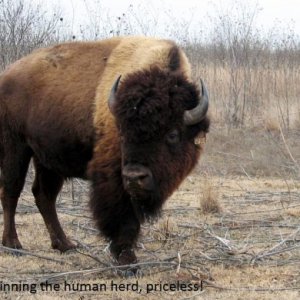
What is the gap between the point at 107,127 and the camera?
5727 millimetres

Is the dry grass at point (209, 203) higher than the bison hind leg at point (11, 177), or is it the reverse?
the bison hind leg at point (11, 177)

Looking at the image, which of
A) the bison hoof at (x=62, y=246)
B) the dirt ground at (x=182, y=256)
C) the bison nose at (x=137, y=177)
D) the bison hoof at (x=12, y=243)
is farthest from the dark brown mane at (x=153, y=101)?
the bison hoof at (x=12, y=243)

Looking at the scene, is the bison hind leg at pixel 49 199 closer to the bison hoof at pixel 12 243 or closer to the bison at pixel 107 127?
the bison at pixel 107 127

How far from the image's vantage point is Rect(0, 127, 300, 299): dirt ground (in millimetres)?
5027

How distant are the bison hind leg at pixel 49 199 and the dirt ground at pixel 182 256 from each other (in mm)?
161

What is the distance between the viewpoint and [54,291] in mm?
5031

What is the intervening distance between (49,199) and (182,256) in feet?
6.06

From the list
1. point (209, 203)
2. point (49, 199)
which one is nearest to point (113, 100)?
point (49, 199)

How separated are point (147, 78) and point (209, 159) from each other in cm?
769

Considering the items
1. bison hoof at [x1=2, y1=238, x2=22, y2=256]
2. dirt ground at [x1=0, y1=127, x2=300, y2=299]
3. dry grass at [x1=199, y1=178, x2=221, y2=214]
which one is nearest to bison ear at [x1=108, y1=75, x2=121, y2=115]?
dirt ground at [x1=0, y1=127, x2=300, y2=299]

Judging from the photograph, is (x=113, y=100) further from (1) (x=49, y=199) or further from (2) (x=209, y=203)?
(2) (x=209, y=203)

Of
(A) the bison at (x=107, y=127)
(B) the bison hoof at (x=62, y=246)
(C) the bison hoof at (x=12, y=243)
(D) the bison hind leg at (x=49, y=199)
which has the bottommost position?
(B) the bison hoof at (x=62, y=246)

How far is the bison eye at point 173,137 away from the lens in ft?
17.4

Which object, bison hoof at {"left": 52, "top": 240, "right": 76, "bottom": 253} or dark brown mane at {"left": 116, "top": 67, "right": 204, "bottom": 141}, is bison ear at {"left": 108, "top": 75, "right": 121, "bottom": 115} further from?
bison hoof at {"left": 52, "top": 240, "right": 76, "bottom": 253}
